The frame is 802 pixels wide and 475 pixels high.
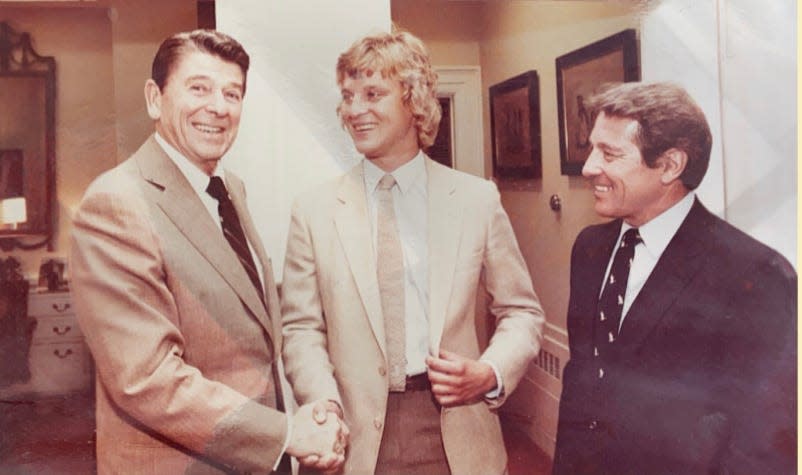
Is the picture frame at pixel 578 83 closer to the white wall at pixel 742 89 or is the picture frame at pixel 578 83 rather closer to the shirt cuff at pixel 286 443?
the white wall at pixel 742 89

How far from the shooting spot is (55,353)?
125 cm

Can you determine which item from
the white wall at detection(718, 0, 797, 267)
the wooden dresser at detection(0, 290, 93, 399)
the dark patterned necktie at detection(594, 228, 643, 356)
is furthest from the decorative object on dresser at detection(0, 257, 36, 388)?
the white wall at detection(718, 0, 797, 267)

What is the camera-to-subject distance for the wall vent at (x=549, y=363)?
136cm

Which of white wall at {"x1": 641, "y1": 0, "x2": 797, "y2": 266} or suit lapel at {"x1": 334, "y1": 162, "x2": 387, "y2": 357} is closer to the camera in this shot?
suit lapel at {"x1": 334, "y1": 162, "x2": 387, "y2": 357}

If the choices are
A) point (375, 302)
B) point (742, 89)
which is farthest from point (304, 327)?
point (742, 89)

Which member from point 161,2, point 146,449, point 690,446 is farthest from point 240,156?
point 690,446

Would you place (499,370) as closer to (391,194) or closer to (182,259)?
(391,194)

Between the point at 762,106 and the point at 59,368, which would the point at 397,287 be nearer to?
the point at 59,368

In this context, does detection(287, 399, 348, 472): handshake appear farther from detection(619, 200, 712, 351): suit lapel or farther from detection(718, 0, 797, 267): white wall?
detection(718, 0, 797, 267): white wall

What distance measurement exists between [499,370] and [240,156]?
23.4 inches

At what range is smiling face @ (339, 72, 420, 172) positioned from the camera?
4.20ft

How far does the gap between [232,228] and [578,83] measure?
0.69 metres

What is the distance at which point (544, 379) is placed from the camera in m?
1.37

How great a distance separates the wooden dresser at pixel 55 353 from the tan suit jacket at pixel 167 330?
0.03m
